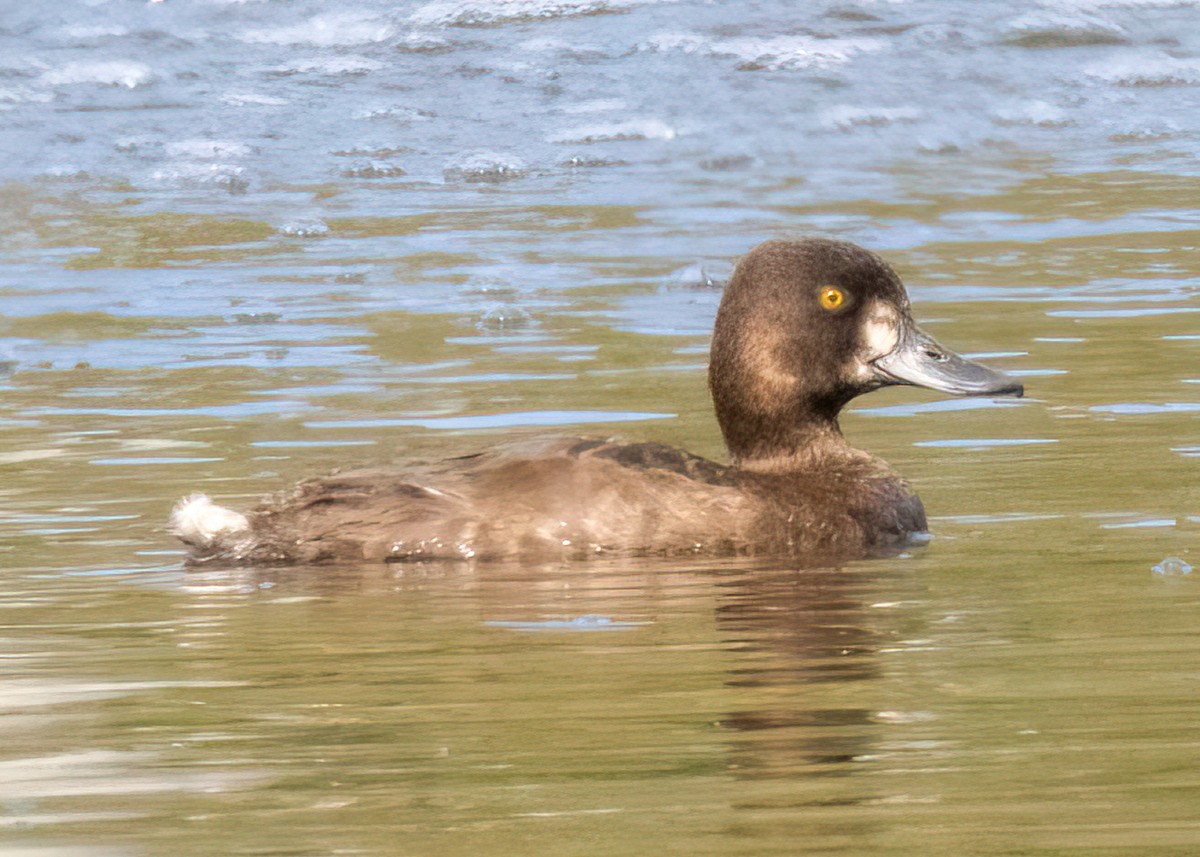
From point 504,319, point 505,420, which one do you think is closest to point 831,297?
point 505,420

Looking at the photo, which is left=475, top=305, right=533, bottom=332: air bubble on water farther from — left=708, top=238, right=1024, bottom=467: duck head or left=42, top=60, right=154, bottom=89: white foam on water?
left=42, top=60, right=154, bottom=89: white foam on water

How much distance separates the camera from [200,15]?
23219mm

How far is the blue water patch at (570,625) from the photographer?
5.38m

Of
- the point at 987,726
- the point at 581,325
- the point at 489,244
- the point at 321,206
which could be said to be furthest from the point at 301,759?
the point at 321,206

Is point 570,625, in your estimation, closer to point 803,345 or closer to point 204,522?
point 204,522

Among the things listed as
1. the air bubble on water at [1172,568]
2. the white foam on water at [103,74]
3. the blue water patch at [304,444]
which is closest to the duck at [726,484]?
the air bubble on water at [1172,568]

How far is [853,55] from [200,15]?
621 cm

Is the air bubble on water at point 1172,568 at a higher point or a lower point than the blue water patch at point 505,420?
higher

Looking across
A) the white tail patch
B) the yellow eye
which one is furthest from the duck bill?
the white tail patch

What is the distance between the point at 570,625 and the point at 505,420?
322cm

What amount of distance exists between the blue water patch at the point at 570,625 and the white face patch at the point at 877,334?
6.18 ft

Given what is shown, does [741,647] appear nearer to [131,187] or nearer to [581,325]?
[581,325]

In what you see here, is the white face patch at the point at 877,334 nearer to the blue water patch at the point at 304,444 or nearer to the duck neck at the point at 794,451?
the duck neck at the point at 794,451

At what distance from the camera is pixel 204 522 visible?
21.5 feet
